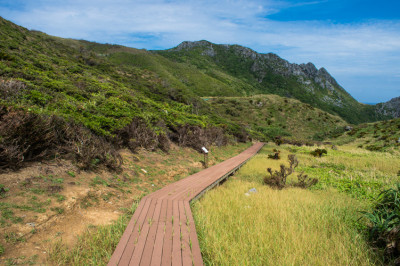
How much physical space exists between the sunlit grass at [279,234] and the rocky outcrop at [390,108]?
153804 millimetres

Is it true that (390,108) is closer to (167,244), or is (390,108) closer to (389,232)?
(389,232)

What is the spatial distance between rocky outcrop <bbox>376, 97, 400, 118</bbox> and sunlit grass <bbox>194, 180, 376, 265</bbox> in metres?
154

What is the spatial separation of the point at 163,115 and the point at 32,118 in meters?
9.06

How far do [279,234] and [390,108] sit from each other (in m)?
177

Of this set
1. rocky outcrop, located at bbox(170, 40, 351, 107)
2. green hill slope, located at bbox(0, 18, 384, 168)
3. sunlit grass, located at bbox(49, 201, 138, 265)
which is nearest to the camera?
sunlit grass, located at bbox(49, 201, 138, 265)

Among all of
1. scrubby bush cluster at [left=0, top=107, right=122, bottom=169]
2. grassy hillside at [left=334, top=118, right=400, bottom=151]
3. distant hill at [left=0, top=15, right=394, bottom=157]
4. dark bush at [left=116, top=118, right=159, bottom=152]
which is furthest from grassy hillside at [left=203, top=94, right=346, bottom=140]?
scrubby bush cluster at [left=0, top=107, right=122, bottom=169]

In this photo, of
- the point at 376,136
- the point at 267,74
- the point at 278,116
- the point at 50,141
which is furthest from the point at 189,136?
→ the point at 267,74

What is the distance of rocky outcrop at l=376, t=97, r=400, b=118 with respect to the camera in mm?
118438

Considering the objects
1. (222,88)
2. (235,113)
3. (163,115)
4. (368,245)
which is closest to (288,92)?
(222,88)

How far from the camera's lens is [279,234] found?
11.6ft

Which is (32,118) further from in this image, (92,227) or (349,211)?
(349,211)

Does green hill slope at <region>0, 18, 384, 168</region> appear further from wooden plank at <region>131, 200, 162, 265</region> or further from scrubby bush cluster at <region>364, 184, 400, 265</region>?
scrubby bush cluster at <region>364, 184, 400, 265</region>

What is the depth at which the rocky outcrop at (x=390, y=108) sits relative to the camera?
389 ft

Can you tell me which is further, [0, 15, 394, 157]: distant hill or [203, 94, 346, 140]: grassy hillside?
[203, 94, 346, 140]: grassy hillside
